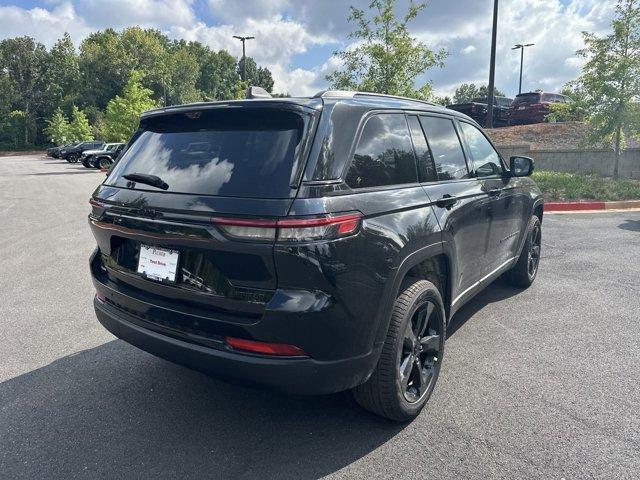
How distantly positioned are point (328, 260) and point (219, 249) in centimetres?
52

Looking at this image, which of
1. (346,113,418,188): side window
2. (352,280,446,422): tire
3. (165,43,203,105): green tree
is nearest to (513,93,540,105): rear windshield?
(346,113,418,188): side window

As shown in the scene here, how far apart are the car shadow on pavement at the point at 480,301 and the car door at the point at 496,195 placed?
0.53 m

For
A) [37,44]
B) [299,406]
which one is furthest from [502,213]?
[37,44]

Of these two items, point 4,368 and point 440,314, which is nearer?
point 440,314

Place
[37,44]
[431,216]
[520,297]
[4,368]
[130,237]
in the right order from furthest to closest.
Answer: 1. [37,44]
2. [520,297]
3. [4,368]
4. [431,216]
5. [130,237]

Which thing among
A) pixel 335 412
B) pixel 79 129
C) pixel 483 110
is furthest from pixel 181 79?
pixel 335 412

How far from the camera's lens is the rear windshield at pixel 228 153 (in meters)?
2.26

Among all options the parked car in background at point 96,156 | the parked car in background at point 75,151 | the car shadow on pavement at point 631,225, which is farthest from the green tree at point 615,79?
the parked car in background at point 75,151

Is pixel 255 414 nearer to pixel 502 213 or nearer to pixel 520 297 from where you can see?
pixel 502 213

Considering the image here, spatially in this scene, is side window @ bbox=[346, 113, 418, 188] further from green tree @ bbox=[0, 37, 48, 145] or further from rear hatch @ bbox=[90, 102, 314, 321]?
green tree @ bbox=[0, 37, 48, 145]

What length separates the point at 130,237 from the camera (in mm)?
2656

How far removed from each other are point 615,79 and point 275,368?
557 inches

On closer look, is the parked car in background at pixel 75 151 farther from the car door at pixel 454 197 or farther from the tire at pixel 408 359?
the tire at pixel 408 359

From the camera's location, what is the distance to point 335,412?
2.92 m
